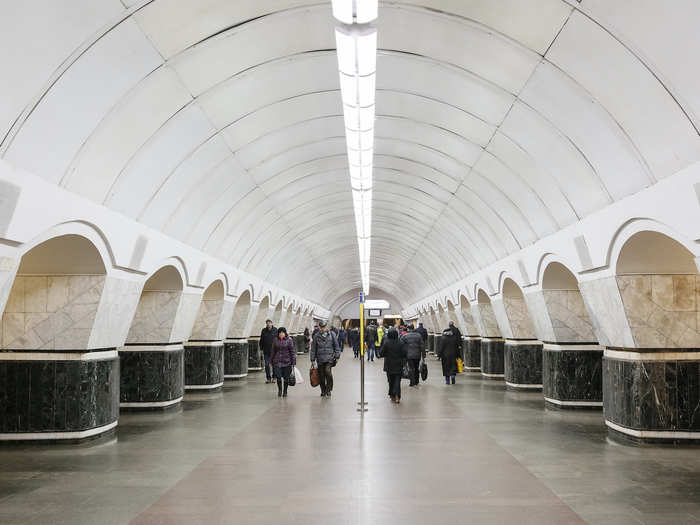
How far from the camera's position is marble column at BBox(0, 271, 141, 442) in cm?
930

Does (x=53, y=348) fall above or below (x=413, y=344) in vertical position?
above

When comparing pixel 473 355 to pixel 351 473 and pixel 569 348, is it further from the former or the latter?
pixel 351 473

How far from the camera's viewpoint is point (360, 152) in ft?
40.8

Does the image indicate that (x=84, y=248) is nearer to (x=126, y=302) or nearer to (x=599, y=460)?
(x=126, y=302)

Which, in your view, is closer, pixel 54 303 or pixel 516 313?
pixel 54 303

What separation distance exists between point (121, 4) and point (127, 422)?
778 cm

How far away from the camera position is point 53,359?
9453 mm

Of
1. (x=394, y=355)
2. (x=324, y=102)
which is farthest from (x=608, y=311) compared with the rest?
(x=324, y=102)

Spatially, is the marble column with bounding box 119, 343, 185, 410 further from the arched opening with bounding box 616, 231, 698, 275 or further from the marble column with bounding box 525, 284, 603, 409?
the arched opening with bounding box 616, 231, 698, 275

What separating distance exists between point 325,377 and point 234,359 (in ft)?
18.7

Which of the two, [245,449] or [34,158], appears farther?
[245,449]

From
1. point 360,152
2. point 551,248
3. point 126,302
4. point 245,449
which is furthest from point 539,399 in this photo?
point 126,302

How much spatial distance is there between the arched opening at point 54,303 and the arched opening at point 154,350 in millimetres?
2969

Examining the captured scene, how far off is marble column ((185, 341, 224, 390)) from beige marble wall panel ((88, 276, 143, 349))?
583 cm
